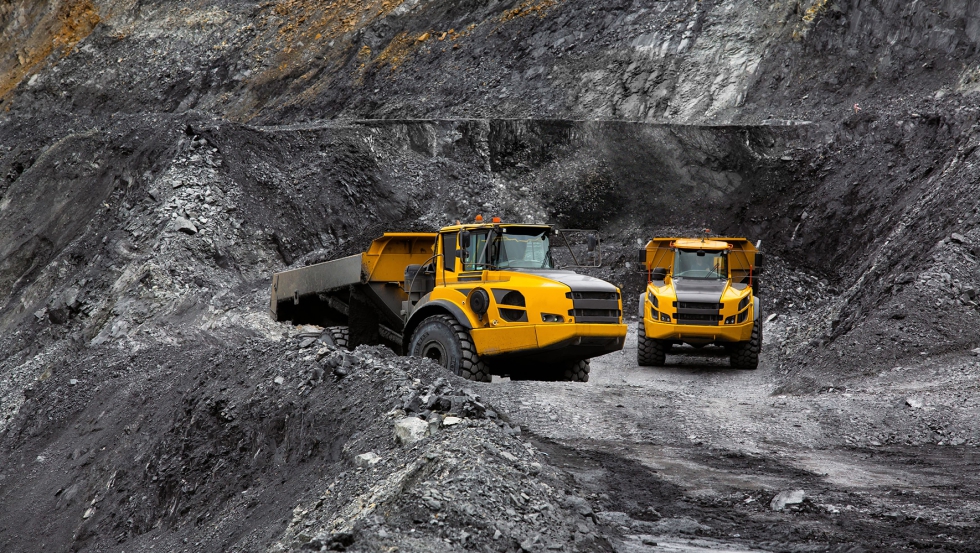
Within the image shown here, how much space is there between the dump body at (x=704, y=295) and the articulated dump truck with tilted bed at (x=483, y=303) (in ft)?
10.1

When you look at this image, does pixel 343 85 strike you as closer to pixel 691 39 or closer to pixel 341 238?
pixel 341 238

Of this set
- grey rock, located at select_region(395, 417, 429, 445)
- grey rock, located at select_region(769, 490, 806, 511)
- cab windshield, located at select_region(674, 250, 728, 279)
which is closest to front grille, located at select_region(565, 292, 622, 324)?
grey rock, located at select_region(395, 417, 429, 445)

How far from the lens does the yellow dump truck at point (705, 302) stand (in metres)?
14.7

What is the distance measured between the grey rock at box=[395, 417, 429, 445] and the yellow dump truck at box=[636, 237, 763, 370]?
8278 millimetres

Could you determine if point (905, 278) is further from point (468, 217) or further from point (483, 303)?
point (468, 217)

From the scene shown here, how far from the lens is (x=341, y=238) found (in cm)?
2362

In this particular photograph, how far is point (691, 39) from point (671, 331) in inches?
591

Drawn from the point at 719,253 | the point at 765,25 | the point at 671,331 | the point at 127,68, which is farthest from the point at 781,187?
the point at 127,68

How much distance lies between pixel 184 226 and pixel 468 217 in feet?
23.1

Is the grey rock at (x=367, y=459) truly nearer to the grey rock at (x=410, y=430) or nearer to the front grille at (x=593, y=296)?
the grey rock at (x=410, y=430)

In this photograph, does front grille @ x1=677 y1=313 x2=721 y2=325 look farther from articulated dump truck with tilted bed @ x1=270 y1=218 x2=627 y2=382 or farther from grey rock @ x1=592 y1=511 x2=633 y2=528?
grey rock @ x1=592 y1=511 x2=633 y2=528

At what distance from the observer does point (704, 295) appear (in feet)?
48.4

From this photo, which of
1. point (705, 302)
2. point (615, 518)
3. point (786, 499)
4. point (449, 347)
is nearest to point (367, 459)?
point (615, 518)

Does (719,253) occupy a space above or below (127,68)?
below
